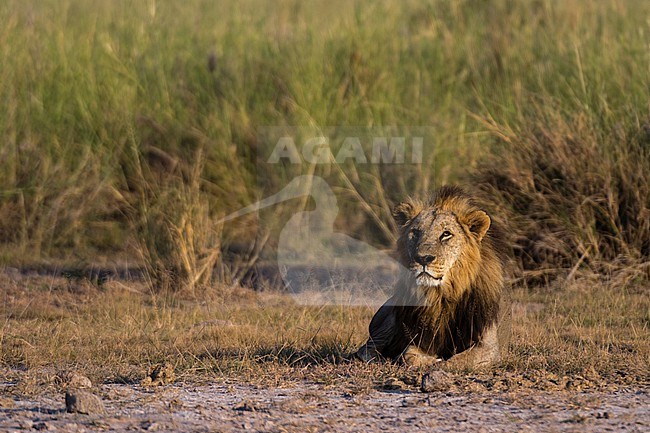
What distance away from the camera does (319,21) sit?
13094mm

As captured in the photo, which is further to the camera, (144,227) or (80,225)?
(80,225)

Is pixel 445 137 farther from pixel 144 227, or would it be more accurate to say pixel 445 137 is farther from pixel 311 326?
pixel 311 326

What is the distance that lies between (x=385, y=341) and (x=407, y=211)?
0.71 meters

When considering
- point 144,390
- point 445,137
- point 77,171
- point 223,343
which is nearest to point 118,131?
point 77,171

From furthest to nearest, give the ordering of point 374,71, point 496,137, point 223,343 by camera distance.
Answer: point 374,71, point 496,137, point 223,343

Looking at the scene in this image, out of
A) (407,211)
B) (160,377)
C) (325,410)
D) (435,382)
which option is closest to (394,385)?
(435,382)

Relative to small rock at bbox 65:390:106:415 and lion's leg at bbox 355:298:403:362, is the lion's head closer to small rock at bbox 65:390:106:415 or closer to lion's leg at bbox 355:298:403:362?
lion's leg at bbox 355:298:403:362

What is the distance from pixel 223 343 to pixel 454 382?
1672 millimetres

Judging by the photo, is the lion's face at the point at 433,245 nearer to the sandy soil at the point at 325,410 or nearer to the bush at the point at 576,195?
the sandy soil at the point at 325,410

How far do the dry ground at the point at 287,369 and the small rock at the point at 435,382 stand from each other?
0.05 ft

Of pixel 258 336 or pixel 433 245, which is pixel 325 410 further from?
pixel 258 336

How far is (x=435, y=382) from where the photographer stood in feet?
17.8

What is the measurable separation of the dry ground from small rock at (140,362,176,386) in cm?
6

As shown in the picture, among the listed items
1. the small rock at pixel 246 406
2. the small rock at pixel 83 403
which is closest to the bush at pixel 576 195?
the small rock at pixel 246 406
